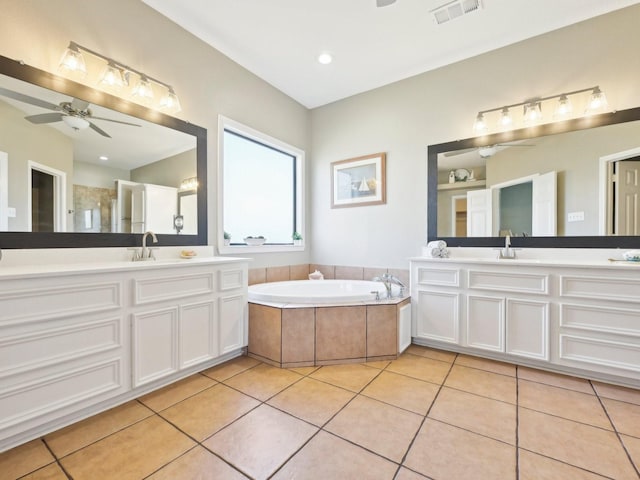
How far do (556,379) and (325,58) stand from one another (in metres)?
3.30

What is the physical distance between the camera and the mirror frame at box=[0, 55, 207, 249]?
1619mm

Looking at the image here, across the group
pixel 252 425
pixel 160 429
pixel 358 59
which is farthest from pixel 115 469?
pixel 358 59

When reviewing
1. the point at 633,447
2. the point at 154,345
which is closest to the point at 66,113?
the point at 154,345

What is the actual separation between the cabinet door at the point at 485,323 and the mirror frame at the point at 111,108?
2379 millimetres

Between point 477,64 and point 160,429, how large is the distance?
375 cm

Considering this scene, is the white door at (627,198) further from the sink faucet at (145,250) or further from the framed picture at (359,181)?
the sink faucet at (145,250)

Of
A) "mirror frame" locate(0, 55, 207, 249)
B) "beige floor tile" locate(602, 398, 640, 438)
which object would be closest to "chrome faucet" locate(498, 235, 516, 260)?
"beige floor tile" locate(602, 398, 640, 438)

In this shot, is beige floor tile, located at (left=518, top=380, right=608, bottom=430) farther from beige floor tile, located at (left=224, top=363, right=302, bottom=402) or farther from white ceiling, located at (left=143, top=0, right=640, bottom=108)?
white ceiling, located at (left=143, top=0, right=640, bottom=108)

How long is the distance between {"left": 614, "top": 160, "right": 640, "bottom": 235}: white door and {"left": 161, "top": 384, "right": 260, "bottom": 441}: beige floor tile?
2.95m

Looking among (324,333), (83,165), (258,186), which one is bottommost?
(324,333)

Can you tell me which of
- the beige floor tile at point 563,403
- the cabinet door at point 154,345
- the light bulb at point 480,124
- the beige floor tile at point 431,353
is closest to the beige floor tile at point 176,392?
the cabinet door at point 154,345

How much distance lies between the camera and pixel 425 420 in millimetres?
1548

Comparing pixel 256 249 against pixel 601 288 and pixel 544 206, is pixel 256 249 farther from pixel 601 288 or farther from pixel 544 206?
pixel 601 288

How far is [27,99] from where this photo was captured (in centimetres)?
166
